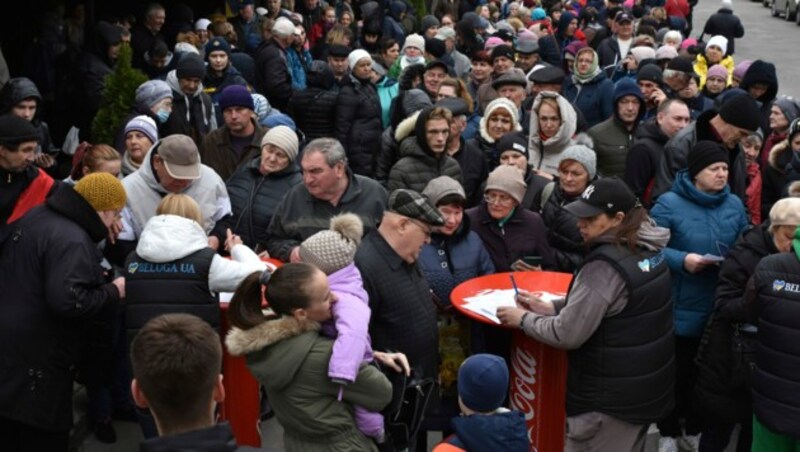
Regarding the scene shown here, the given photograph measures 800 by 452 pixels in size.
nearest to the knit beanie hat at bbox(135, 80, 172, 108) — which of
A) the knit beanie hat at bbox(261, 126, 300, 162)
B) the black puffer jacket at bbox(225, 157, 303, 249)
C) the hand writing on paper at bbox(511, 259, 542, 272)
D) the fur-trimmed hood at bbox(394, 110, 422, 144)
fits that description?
the black puffer jacket at bbox(225, 157, 303, 249)

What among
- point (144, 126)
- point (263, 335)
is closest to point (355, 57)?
point (144, 126)

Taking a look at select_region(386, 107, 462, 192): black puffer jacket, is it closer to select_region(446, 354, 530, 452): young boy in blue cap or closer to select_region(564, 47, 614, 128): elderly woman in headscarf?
select_region(446, 354, 530, 452): young boy in blue cap

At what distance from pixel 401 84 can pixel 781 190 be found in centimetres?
421

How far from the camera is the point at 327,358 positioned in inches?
164

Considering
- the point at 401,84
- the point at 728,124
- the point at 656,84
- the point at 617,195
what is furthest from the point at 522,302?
the point at 401,84

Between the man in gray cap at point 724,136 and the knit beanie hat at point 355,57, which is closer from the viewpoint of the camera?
the man in gray cap at point 724,136

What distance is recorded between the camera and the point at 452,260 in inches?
234

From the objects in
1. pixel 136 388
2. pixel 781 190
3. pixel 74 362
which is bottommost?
pixel 781 190

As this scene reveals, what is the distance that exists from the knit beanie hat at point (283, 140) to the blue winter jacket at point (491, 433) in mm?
2939

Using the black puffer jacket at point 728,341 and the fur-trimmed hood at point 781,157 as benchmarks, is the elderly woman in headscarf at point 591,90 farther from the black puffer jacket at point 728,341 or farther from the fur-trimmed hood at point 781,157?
the black puffer jacket at point 728,341

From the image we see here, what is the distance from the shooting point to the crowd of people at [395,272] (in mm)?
4227

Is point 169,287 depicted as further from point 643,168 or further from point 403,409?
point 643,168

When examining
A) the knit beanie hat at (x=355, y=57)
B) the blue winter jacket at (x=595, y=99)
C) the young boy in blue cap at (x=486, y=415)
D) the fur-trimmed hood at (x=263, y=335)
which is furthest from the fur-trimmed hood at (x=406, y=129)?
the fur-trimmed hood at (x=263, y=335)

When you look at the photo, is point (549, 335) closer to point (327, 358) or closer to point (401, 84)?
point (327, 358)
